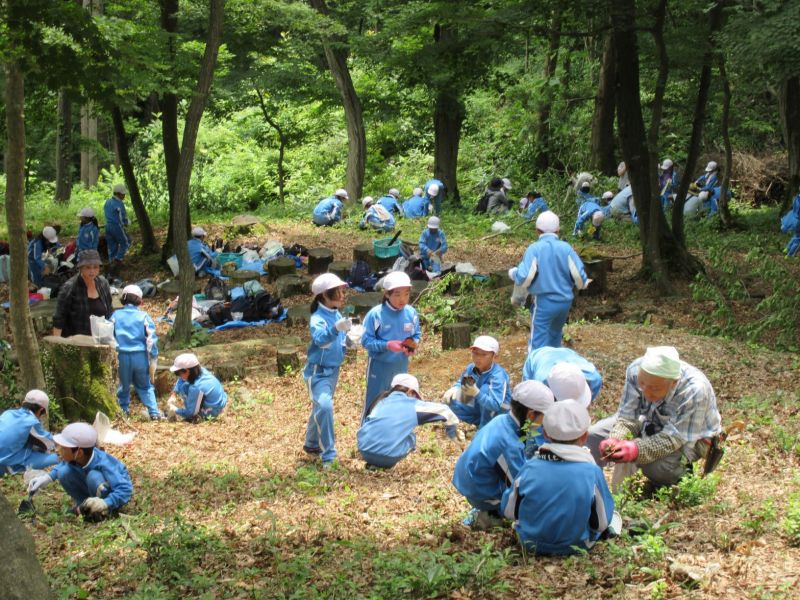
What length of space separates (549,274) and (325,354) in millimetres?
2864

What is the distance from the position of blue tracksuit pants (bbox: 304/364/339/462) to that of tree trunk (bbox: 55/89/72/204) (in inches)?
723

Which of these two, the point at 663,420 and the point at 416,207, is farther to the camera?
the point at 416,207

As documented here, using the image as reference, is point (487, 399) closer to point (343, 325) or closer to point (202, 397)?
point (343, 325)

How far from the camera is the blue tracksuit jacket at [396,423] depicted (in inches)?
281

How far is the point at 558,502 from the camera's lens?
16.1ft

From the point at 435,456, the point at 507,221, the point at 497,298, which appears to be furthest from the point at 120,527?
the point at 507,221

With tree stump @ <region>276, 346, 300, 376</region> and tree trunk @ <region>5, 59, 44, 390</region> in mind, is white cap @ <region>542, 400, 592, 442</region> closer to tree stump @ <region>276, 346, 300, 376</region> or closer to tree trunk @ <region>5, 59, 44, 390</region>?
tree trunk @ <region>5, 59, 44, 390</region>

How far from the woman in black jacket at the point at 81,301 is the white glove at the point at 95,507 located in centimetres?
353

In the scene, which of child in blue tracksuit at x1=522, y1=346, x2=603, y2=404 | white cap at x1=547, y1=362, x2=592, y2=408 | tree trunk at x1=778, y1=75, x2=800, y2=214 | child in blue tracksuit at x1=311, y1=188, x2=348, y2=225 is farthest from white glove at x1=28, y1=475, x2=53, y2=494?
tree trunk at x1=778, y1=75, x2=800, y2=214

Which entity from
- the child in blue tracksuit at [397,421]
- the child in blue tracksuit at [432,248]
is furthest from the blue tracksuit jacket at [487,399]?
the child in blue tracksuit at [432,248]

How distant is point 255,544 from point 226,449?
3.03m

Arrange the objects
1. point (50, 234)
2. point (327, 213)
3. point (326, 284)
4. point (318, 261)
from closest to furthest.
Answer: point (326, 284) < point (318, 261) < point (50, 234) < point (327, 213)

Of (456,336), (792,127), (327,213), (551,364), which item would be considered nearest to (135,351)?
(456,336)

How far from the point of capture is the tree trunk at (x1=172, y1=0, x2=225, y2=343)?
11.2 m
